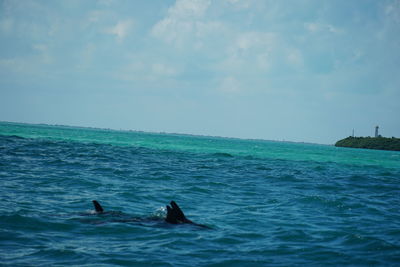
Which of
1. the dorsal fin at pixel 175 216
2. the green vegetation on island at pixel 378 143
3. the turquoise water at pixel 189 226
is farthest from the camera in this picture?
the green vegetation on island at pixel 378 143

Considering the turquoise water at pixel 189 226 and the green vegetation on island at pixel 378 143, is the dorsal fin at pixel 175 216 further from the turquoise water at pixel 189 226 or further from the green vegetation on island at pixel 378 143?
the green vegetation on island at pixel 378 143

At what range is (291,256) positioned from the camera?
852 cm

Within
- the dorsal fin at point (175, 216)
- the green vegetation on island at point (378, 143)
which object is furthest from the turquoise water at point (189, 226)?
the green vegetation on island at point (378, 143)

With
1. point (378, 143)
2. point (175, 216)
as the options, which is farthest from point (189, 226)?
point (378, 143)

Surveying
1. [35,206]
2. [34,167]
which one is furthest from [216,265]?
[34,167]

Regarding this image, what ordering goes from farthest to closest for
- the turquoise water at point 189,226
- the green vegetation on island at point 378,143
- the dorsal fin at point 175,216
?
the green vegetation on island at point 378,143 < the dorsal fin at point 175,216 < the turquoise water at point 189,226

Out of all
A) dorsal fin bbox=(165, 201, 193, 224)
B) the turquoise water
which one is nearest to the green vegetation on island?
the turquoise water

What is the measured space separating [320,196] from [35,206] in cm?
1232

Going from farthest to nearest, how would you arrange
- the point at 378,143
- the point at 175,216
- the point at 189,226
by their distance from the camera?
the point at 378,143 < the point at 175,216 < the point at 189,226

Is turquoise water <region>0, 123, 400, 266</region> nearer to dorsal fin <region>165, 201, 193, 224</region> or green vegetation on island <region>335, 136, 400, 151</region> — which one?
dorsal fin <region>165, 201, 193, 224</region>

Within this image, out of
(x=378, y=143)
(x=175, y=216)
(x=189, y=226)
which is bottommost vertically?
(x=189, y=226)

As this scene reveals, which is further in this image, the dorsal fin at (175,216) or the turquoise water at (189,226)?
the dorsal fin at (175,216)

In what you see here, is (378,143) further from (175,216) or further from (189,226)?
(189,226)

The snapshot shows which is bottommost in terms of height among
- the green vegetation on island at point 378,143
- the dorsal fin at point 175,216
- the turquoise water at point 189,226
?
the turquoise water at point 189,226
